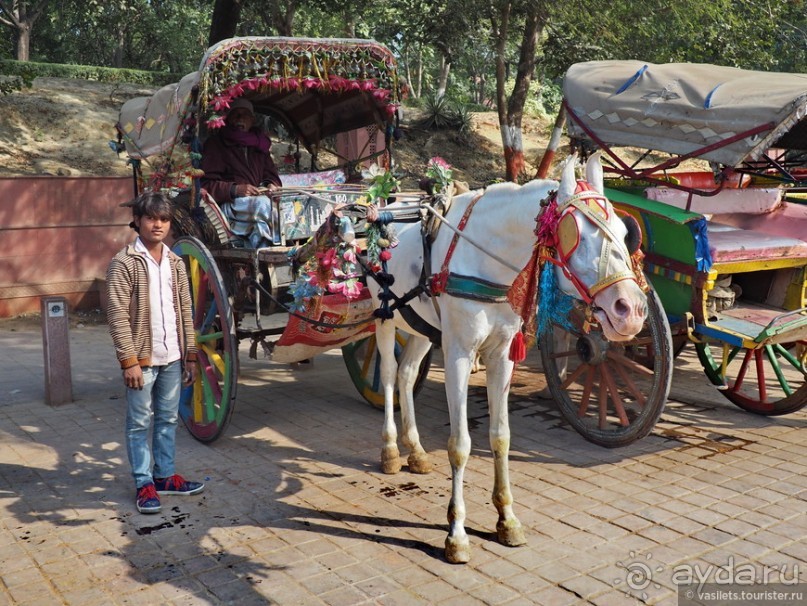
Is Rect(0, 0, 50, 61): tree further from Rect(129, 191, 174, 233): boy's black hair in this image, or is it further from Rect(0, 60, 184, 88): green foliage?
Rect(129, 191, 174, 233): boy's black hair

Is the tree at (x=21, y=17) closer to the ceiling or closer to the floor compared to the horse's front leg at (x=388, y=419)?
closer to the ceiling

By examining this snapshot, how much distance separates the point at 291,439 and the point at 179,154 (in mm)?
2642

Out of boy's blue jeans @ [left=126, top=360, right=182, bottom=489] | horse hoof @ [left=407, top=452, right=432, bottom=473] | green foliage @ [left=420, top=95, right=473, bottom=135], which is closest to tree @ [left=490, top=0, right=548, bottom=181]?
green foliage @ [left=420, top=95, right=473, bottom=135]

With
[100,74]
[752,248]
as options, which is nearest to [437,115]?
[100,74]

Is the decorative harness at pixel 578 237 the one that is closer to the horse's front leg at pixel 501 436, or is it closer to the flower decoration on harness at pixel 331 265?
the horse's front leg at pixel 501 436

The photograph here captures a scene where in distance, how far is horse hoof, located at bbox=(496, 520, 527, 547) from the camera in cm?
416

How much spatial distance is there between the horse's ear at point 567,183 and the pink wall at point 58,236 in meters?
9.88

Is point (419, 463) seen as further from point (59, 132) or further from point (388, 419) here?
point (59, 132)

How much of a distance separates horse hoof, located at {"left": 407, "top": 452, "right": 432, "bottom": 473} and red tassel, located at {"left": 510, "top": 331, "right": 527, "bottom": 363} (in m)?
1.60

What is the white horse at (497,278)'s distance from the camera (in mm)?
3412

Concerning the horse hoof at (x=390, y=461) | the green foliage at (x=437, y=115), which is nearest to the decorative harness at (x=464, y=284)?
the horse hoof at (x=390, y=461)

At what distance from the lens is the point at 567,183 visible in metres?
3.54

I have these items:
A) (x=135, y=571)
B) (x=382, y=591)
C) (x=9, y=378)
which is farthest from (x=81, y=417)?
(x=382, y=591)

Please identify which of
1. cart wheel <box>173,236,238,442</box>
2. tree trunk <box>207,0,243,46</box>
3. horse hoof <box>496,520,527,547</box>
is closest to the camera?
horse hoof <box>496,520,527,547</box>
